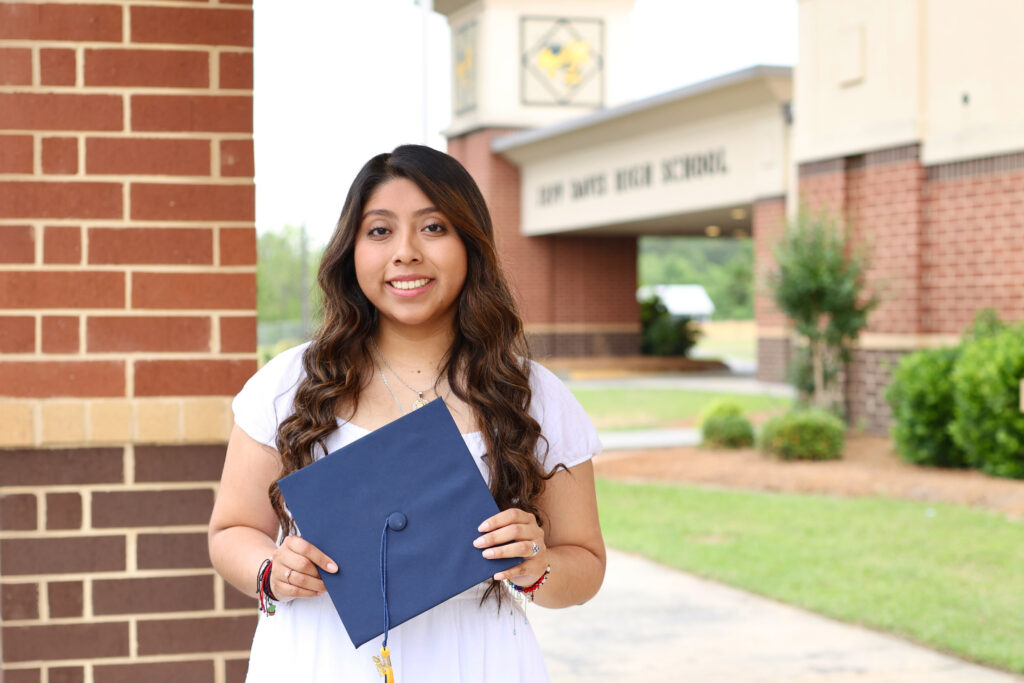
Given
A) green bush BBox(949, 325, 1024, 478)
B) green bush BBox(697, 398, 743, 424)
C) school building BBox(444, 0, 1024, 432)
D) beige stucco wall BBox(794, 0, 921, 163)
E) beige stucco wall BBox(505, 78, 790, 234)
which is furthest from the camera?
beige stucco wall BBox(505, 78, 790, 234)

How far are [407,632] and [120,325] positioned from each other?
4.73 ft

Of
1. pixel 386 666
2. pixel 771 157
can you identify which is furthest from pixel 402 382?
pixel 771 157

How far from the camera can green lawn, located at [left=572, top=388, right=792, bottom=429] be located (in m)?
17.5

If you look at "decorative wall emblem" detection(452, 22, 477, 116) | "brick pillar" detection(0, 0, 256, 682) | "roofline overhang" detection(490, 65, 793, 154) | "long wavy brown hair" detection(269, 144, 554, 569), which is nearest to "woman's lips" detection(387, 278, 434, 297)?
"long wavy brown hair" detection(269, 144, 554, 569)

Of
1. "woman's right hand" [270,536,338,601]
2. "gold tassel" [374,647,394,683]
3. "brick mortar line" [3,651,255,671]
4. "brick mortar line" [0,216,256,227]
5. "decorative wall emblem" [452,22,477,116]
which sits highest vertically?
"decorative wall emblem" [452,22,477,116]

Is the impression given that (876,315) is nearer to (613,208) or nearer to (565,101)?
→ (613,208)

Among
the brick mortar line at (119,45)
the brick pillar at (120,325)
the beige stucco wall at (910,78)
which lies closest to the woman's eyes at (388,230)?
the brick pillar at (120,325)

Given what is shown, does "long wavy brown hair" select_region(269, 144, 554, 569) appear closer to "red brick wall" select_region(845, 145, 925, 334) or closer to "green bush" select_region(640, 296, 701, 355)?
"red brick wall" select_region(845, 145, 925, 334)

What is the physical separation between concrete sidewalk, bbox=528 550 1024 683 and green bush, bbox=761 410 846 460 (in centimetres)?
541

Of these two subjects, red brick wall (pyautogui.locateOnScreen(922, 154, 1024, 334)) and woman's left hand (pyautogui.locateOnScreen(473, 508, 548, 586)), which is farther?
red brick wall (pyautogui.locateOnScreen(922, 154, 1024, 334))

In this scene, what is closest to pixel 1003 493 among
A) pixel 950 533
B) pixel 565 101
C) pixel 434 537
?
pixel 950 533

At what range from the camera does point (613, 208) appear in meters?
24.2

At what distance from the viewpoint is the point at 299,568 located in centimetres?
197

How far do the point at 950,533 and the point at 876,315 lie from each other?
6.30 metres
